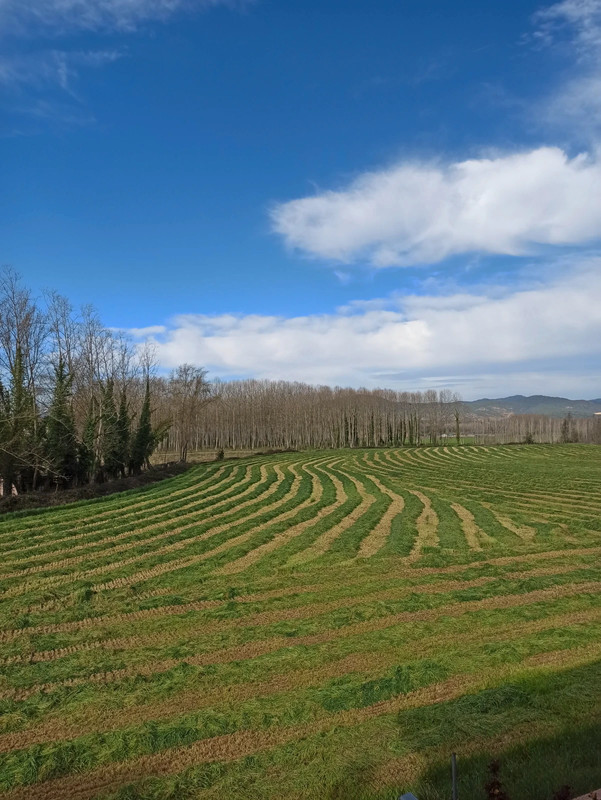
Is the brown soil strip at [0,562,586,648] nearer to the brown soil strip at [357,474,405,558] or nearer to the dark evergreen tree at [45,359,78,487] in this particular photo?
the brown soil strip at [357,474,405,558]

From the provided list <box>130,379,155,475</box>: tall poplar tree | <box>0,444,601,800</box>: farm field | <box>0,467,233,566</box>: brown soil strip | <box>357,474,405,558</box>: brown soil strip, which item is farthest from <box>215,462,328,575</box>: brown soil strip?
<box>130,379,155,475</box>: tall poplar tree

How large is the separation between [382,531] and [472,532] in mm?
3049

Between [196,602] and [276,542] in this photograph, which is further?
[276,542]

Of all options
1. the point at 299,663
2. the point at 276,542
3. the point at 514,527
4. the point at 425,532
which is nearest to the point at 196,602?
the point at 299,663

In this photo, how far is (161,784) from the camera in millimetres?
4902

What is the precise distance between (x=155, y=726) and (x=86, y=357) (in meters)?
38.6

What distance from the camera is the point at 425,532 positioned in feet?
56.6

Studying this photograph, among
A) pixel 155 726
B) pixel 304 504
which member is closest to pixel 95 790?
pixel 155 726

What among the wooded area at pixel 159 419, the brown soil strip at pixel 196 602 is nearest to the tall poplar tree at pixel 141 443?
the wooded area at pixel 159 419

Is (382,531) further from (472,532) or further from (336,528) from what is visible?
(472,532)

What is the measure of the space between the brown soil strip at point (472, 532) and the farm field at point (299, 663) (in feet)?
0.62

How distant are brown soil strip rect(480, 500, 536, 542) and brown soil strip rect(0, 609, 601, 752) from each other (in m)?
7.49

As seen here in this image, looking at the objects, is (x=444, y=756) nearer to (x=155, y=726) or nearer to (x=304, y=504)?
(x=155, y=726)

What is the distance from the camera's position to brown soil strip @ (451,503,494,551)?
15.6 m
